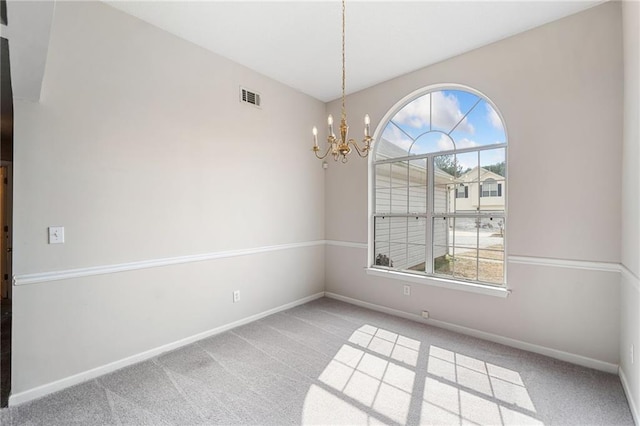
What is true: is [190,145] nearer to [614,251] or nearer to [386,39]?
[386,39]

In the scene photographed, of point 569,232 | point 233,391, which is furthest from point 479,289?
point 233,391

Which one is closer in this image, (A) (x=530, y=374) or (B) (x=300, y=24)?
(A) (x=530, y=374)

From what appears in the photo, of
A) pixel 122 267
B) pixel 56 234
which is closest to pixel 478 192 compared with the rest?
pixel 122 267

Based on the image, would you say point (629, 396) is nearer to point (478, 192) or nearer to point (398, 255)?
point (478, 192)

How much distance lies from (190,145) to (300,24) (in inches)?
61.5

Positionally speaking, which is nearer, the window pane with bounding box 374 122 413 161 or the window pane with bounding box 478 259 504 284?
the window pane with bounding box 478 259 504 284

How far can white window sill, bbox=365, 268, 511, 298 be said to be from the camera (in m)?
2.77

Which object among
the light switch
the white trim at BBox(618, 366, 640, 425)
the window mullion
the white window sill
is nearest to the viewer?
the white trim at BBox(618, 366, 640, 425)

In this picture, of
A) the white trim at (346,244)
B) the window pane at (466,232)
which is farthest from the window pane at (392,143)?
the white trim at (346,244)

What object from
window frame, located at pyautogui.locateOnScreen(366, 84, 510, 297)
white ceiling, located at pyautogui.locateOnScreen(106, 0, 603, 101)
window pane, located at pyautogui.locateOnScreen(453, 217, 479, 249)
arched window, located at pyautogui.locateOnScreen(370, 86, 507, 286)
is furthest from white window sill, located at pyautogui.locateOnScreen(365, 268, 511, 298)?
white ceiling, located at pyautogui.locateOnScreen(106, 0, 603, 101)

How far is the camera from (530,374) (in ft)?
7.36

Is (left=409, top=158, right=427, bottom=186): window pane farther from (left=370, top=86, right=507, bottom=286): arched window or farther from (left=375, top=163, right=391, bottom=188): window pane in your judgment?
(left=375, top=163, right=391, bottom=188): window pane

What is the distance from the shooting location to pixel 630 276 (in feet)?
6.40

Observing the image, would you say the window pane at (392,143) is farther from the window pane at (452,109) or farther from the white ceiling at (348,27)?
the white ceiling at (348,27)
